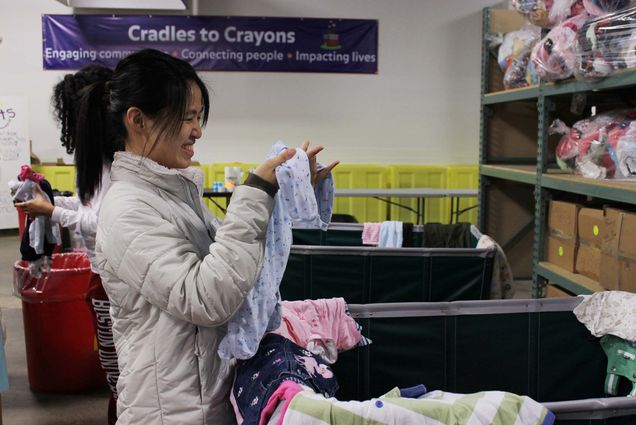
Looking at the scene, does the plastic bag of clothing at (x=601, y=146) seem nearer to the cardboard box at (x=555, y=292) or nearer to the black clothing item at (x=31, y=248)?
the cardboard box at (x=555, y=292)

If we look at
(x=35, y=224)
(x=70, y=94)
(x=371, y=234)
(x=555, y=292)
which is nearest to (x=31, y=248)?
(x=35, y=224)

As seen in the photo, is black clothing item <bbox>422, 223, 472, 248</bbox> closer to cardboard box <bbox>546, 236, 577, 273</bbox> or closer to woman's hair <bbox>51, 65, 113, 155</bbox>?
cardboard box <bbox>546, 236, 577, 273</bbox>

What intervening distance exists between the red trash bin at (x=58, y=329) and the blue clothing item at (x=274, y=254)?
2.28 m

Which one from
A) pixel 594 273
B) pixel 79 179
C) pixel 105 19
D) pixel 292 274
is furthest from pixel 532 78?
pixel 105 19

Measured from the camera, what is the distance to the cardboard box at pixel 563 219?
3000mm

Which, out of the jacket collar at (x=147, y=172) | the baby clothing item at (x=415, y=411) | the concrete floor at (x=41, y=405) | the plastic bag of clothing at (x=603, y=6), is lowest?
the concrete floor at (x=41, y=405)

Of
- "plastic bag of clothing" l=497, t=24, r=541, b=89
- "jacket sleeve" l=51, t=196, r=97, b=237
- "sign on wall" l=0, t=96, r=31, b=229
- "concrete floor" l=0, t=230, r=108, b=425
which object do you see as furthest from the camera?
"sign on wall" l=0, t=96, r=31, b=229

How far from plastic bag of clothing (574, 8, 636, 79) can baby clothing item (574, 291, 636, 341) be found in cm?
92

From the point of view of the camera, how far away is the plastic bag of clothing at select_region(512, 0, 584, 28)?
2.98 metres

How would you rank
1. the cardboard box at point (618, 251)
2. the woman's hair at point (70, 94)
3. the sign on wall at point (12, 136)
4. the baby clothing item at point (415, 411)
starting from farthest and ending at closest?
the sign on wall at point (12, 136)
the cardboard box at point (618, 251)
the woman's hair at point (70, 94)
the baby clothing item at point (415, 411)

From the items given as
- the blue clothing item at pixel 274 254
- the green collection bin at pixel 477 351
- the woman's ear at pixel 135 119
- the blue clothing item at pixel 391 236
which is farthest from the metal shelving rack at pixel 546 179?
the woman's ear at pixel 135 119

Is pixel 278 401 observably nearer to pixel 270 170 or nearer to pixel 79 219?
pixel 270 170

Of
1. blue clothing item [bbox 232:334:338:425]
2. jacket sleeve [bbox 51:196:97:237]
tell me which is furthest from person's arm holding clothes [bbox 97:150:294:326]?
jacket sleeve [bbox 51:196:97:237]

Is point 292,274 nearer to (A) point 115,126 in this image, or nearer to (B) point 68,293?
(B) point 68,293
